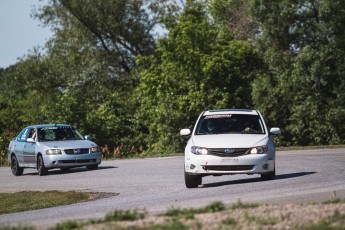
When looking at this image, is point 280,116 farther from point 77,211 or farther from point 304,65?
point 77,211

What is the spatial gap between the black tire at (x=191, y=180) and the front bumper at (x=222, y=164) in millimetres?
221

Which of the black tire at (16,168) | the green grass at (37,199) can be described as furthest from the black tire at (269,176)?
the black tire at (16,168)

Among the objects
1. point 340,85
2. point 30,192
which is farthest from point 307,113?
point 30,192

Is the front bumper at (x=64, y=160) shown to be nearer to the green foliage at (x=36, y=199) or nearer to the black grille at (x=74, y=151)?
the black grille at (x=74, y=151)

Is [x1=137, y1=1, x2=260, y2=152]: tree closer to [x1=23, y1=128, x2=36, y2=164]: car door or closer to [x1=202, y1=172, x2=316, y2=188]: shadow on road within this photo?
[x1=23, y1=128, x2=36, y2=164]: car door

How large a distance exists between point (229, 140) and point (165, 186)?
226 centimetres

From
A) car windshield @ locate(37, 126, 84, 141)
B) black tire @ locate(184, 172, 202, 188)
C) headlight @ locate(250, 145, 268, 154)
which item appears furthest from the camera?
car windshield @ locate(37, 126, 84, 141)

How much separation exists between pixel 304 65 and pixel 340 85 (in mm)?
2265

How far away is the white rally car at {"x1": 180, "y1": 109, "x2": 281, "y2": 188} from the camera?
20.4m

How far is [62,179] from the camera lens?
27.9m

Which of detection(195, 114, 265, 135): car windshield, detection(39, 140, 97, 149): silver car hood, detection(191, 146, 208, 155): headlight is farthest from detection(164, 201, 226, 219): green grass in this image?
detection(39, 140, 97, 149): silver car hood

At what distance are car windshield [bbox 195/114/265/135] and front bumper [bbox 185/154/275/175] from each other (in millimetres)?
1285

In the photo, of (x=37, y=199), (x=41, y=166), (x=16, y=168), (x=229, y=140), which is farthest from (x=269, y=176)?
(x=16, y=168)

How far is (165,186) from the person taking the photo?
22172 millimetres
